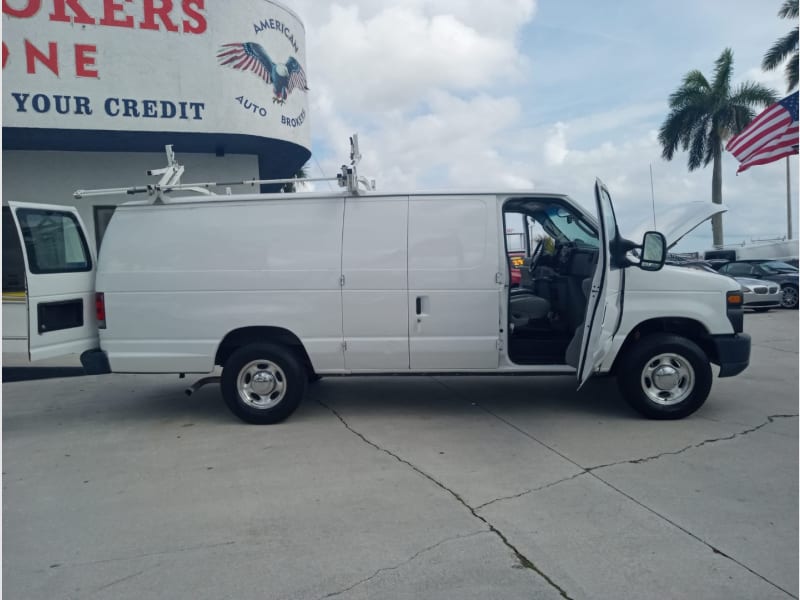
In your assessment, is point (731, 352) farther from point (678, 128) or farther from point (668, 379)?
point (678, 128)

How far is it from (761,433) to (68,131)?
34.7 feet

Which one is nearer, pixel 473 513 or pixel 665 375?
pixel 473 513

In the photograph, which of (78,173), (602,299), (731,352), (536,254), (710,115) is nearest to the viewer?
(602,299)

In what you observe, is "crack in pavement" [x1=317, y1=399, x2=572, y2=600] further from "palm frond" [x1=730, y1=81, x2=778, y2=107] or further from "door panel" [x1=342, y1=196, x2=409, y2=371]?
"palm frond" [x1=730, y1=81, x2=778, y2=107]

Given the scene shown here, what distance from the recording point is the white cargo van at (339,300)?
572 cm

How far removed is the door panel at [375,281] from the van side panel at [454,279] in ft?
0.32

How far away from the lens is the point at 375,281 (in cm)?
577

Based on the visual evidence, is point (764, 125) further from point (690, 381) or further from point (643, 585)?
point (643, 585)

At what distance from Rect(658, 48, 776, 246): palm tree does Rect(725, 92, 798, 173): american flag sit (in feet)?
48.0

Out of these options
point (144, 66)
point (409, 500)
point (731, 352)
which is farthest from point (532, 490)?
point (144, 66)

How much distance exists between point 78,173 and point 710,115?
27.8 meters

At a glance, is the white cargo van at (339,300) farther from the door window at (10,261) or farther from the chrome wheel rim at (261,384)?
the door window at (10,261)

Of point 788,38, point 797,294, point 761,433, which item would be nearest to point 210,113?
point 761,433

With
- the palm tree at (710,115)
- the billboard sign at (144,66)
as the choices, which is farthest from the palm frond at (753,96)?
the billboard sign at (144,66)
